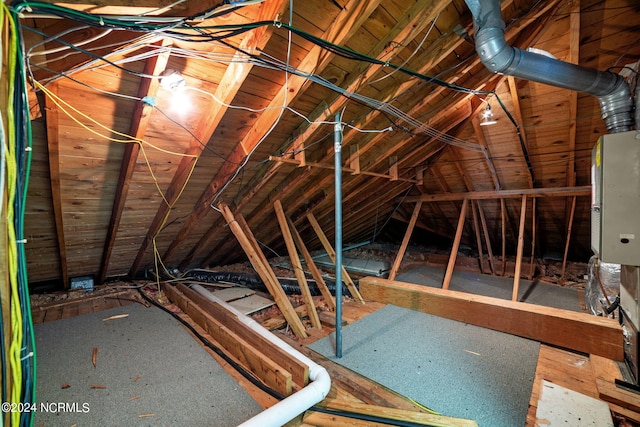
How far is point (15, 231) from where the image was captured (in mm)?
799

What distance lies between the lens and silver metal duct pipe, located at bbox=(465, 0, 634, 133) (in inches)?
60.6

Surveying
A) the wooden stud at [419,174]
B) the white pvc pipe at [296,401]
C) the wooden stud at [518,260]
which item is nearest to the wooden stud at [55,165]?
the white pvc pipe at [296,401]

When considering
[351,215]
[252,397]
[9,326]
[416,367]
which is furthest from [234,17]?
[351,215]

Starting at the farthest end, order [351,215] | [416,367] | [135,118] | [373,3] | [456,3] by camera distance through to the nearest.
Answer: [351,215] < [416,367] < [135,118] < [456,3] < [373,3]

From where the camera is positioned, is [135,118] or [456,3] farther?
[135,118]

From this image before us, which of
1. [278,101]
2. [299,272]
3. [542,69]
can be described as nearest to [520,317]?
[542,69]

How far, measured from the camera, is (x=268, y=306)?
3322 millimetres

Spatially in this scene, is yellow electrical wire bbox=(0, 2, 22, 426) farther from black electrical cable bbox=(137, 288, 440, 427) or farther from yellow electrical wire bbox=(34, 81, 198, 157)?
black electrical cable bbox=(137, 288, 440, 427)

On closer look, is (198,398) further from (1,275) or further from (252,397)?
(1,275)

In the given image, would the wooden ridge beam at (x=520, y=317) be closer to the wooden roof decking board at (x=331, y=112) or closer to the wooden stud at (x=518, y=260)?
the wooden stud at (x=518, y=260)

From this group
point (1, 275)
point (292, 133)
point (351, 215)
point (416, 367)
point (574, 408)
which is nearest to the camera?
point (1, 275)

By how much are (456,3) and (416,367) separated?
2.64 meters

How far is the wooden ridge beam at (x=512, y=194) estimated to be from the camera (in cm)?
349

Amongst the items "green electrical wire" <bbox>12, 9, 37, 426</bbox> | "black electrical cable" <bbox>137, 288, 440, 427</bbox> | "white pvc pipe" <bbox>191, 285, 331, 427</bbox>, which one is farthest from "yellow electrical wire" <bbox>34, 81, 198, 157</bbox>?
"white pvc pipe" <bbox>191, 285, 331, 427</bbox>
